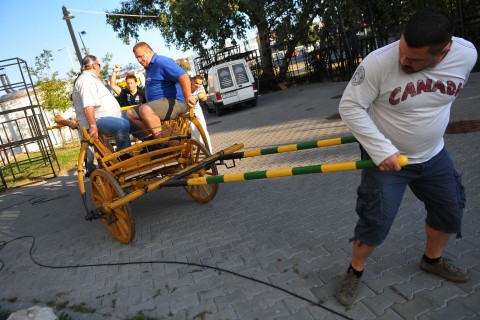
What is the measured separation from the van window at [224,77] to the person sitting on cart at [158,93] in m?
11.2

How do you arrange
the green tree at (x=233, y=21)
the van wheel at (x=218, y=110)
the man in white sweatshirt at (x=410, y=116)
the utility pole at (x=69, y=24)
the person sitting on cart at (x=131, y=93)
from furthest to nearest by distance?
the green tree at (x=233, y=21) < the van wheel at (x=218, y=110) < the utility pole at (x=69, y=24) < the person sitting on cart at (x=131, y=93) < the man in white sweatshirt at (x=410, y=116)

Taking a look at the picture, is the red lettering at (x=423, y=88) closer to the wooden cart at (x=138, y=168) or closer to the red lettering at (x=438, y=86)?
the red lettering at (x=438, y=86)

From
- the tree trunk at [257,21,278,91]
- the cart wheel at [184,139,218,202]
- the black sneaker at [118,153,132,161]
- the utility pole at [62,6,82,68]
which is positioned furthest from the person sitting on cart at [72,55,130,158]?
the tree trunk at [257,21,278,91]

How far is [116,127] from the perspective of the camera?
4.60 m

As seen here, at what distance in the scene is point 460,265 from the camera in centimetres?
278

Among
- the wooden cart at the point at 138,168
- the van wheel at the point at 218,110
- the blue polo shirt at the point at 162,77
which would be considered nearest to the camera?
the wooden cart at the point at 138,168

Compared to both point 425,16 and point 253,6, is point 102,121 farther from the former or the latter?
point 253,6

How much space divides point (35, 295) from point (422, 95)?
3.71 m

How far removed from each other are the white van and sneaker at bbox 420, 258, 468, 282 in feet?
46.0

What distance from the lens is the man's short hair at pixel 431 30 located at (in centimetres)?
183

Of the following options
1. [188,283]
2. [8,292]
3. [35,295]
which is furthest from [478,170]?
[8,292]

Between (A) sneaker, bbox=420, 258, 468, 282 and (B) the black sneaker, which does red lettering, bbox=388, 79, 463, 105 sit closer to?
(A) sneaker, bbox=420, 258, 468, 282

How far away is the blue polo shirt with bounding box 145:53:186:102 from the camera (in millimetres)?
4828

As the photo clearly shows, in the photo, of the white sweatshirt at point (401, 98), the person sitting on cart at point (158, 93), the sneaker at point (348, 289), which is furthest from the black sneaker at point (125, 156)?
the white sweatshirt at point (401, 98)
